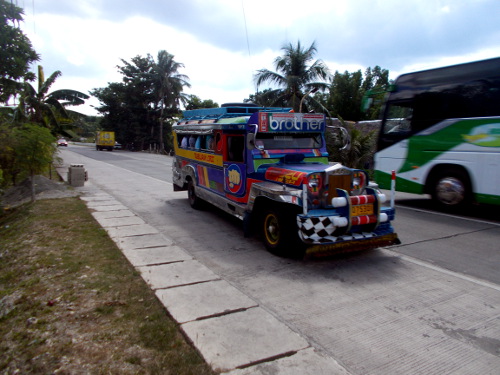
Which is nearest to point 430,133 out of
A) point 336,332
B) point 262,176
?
point 262,176

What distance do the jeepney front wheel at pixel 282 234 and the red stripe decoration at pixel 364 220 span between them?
871 mm

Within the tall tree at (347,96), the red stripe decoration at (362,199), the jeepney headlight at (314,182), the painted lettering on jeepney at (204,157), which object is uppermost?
the tall tree at (347,96)

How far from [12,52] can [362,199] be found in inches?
966

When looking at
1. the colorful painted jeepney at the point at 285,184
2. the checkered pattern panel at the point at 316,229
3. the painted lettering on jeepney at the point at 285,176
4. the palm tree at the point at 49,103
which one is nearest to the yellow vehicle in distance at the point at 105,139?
the palm tree at the point at 49,103

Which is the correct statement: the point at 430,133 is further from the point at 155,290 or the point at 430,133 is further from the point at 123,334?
the point at 123,334

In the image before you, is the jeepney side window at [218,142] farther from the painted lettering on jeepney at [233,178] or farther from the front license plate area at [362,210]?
the front license plate area at [362,210]

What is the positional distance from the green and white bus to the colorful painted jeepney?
3586 millimetres

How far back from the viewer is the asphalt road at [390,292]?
3.27 meters

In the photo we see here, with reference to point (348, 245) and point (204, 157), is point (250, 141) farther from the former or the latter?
point (204, 157)

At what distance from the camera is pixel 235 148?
278 inches

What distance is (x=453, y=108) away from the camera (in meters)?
8.73

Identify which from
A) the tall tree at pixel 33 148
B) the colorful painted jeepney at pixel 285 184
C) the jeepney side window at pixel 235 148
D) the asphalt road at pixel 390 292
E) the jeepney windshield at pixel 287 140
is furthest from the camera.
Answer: the tall tree at pixel 33 148

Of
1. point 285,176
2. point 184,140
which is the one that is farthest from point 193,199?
point 285,176

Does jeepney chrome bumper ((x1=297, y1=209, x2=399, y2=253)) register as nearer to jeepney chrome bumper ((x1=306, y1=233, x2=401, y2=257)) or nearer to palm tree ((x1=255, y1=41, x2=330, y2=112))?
jeepney chrome bumper ((x1=306, y1=233, x2=401, y2=257))
